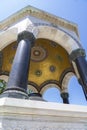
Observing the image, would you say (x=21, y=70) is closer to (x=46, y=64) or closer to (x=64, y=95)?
(x=64, y=95)

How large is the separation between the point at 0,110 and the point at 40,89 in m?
8.86

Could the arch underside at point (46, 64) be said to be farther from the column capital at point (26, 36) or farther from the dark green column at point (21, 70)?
the dark green column at point (21, 70)

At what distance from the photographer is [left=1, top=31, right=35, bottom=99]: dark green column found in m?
5.00

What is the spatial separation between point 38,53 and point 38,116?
335 inches

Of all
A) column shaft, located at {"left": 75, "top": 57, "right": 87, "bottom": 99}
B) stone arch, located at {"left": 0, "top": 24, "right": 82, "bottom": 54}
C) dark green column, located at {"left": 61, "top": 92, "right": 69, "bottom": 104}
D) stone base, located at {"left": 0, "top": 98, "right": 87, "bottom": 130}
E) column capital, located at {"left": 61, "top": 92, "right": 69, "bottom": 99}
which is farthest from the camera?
column capital, located at {"left": 61, "top": 92, "right": 69, "bottom": 99}

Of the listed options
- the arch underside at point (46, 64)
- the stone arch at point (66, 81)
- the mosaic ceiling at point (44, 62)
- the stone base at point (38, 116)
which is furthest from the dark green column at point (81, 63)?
the stone base at point (38, 116)

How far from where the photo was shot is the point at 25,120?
378 centimetres

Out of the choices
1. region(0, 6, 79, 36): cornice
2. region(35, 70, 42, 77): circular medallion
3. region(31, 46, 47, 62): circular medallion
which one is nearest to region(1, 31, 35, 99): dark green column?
region(0, 6, 79, 36): cornice

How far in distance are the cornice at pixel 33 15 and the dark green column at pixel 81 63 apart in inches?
70.3

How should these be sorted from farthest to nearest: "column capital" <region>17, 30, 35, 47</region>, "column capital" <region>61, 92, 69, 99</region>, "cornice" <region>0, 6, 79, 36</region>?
"column capital" <region>61, 92, 69, 99</region> → "cornice" <region>0, 6, 79, 36</region> → "column capital" <region>17, 30, 35, 47</region>

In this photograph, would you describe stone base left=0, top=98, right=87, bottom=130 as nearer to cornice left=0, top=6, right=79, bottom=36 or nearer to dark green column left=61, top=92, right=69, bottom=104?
cornice left=0, top=6, right=79, bottom=36

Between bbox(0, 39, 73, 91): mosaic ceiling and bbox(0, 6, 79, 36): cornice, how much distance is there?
126 centimetres

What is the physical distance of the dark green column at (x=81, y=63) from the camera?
761cm

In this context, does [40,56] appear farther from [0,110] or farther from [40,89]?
[0,110]
